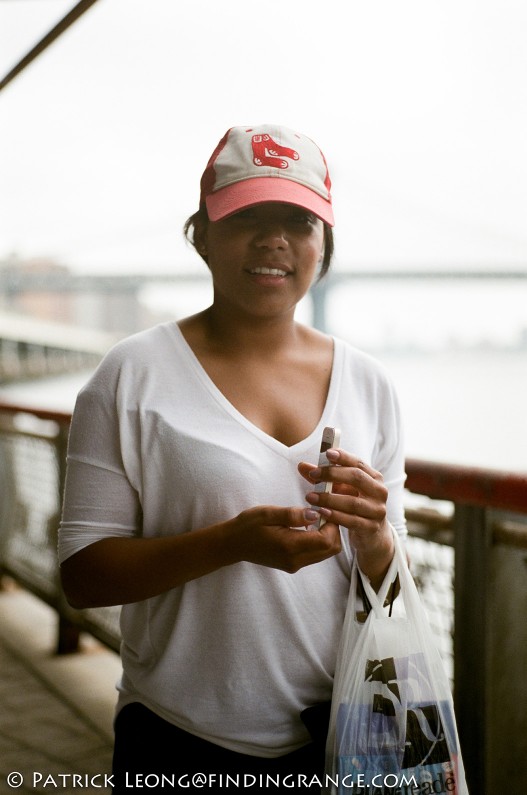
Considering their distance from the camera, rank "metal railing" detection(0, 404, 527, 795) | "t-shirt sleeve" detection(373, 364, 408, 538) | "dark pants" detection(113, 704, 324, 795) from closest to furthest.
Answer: "dark pants" detection(113, 704, 324, 795) → "t-shirt sleeve" detection(373, 364, 408, 538) → "metal railing" detection(0, 404, 527, 795)

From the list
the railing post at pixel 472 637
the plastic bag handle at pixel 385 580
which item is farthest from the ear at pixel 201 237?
the railing post at pixel 472 637

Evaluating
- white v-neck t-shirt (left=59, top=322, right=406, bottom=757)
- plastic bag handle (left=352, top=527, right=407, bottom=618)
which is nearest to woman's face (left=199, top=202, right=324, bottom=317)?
white v-neck t-shirt (left=59, top=322, right=406, bottom=757)

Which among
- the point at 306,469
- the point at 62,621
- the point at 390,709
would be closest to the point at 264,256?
the point at 306,469

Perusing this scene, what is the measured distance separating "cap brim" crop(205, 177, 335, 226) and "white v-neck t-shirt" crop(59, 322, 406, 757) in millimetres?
178

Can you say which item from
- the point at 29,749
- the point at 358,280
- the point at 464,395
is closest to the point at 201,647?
the point at 29,749

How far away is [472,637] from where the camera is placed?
115 centimetres

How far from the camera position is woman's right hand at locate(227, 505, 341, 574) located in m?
0.78

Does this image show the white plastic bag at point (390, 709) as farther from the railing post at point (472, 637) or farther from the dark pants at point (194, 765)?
the railing post at point (472, 637)

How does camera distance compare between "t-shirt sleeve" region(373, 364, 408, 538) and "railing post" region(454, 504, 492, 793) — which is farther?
"railing post" region(454, 504, 492, 793)

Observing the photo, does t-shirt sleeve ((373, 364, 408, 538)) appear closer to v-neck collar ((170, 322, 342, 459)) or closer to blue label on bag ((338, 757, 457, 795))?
v-neck collar ((170, 322, 342, 459))

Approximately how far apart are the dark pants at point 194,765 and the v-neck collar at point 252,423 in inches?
14.0

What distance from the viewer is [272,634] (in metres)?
0.88

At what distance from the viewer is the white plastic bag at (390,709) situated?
84cm

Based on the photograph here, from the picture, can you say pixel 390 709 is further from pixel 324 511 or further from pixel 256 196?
pixel 256 196
